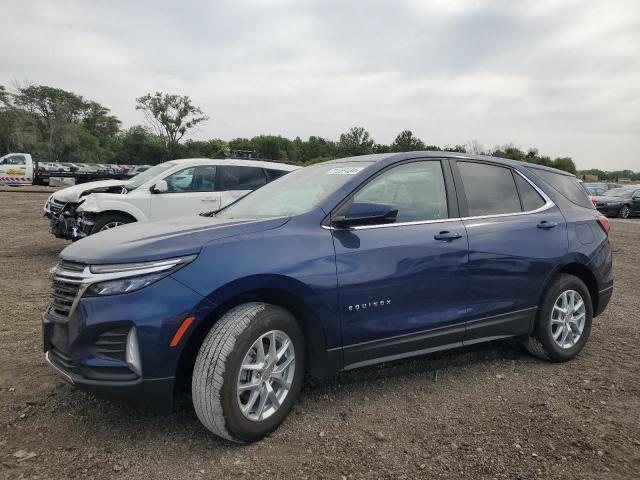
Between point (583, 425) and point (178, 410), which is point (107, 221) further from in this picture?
point (583, 425)

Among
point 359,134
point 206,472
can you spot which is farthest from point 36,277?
point 359,134

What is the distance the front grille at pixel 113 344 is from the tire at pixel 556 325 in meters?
3.08

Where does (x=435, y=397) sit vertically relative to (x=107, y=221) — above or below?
below

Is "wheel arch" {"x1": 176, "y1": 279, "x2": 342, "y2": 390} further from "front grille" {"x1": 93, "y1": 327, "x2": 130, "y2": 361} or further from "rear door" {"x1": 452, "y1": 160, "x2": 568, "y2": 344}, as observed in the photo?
"rear door" {"x1": 452, "y1": 160, "x2": 568, "y2": 344}

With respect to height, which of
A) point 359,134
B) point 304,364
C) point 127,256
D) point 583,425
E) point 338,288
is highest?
point 359,134

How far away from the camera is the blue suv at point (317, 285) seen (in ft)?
8.30

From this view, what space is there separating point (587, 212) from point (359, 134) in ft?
357

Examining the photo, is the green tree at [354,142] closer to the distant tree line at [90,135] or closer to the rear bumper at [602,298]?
the distant tree line at [90,135]

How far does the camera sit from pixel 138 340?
246 centimetres

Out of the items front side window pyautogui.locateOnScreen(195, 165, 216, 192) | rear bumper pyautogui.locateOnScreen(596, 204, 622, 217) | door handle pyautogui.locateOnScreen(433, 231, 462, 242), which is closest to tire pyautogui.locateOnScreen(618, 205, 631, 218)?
rear bumper pyautogui.locateOnScreen(596, 204, 622, 217)

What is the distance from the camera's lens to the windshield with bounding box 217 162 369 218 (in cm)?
331

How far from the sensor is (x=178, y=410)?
3.16 meters

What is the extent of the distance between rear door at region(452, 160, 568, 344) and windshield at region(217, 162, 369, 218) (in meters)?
0.95

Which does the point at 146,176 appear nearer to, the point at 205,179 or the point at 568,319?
the point at 205,179
